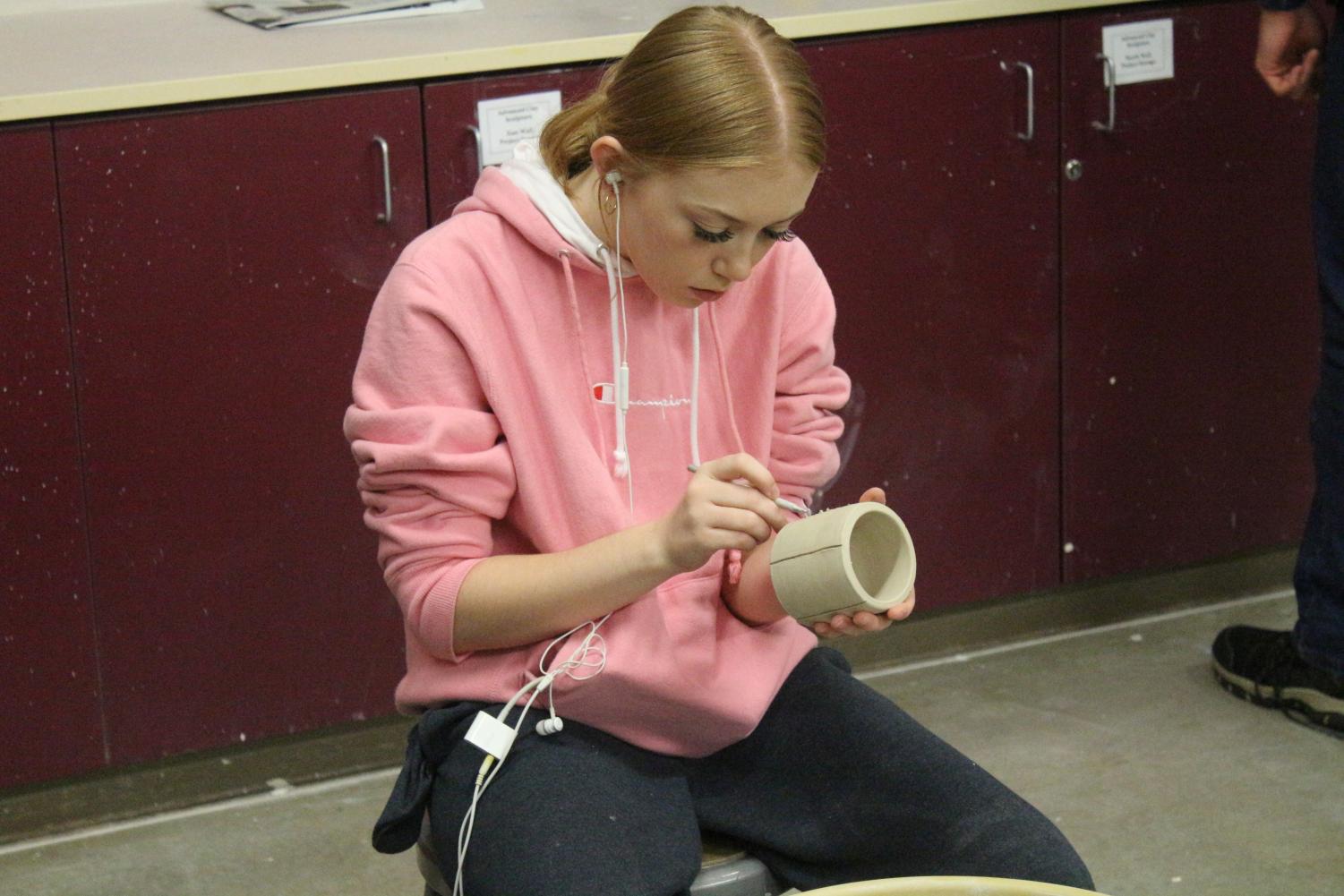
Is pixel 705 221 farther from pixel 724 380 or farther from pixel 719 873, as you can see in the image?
pixel 719 873

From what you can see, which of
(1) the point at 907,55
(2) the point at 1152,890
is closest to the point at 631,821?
(2) the point at 1152,890

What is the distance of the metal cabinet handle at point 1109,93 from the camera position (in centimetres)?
254

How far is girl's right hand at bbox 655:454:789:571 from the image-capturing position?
1.31 meters

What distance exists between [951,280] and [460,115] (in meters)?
0.79

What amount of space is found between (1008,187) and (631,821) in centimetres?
148

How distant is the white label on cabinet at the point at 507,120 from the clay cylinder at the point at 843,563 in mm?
1007

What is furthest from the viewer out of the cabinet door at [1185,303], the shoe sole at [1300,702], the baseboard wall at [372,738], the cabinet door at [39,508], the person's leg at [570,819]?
the cabinet door at [1185,303]

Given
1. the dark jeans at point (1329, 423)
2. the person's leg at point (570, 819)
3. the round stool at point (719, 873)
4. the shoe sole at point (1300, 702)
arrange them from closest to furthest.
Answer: the person's leg at point (570, 819), the round stool at point (719, 873), the dark jeans at point (1329, 423), the shoe sole at point (1300, 702)

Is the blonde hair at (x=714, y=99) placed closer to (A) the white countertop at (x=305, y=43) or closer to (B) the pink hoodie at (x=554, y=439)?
(B) the pink hoodie at (x=554, y=439)

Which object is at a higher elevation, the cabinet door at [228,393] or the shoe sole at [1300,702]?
the cabinet door at [228,393]

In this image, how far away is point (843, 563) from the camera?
130cm

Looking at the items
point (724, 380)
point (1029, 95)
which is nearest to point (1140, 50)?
point (1029, 95)

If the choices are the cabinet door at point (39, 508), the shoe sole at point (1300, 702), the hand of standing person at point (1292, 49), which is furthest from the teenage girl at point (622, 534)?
the shoe sole at point (1300, 702)

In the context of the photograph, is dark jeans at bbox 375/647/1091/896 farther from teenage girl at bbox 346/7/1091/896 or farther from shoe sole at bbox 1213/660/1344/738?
shoe sole at bbox 1213/660/1344/738
